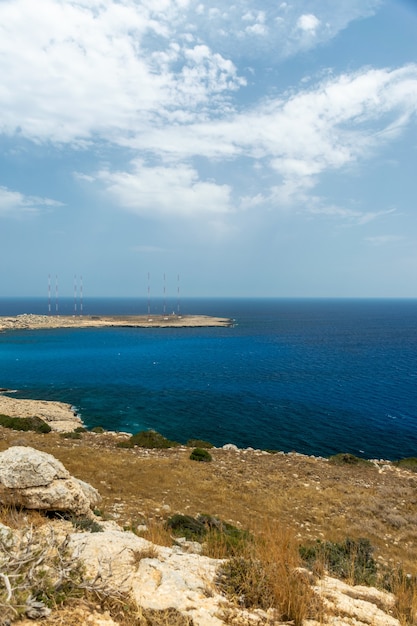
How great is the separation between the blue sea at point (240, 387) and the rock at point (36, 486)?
862 inches

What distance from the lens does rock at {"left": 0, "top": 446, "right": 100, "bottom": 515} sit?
29.9 feet

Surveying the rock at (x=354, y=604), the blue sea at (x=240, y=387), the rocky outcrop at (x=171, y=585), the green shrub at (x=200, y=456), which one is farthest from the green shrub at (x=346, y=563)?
the blue sea at (x=240, y=387)

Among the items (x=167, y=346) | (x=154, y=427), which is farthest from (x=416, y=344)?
(x=154, y=427)

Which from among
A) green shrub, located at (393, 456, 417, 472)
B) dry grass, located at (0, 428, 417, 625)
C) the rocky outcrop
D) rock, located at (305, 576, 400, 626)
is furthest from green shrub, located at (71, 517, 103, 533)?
green shrub, located at (393, 456, 417, 472)

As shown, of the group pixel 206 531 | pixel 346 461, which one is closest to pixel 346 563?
pixel 206 531

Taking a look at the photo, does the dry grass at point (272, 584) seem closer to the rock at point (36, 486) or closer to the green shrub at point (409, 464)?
the rock at point (36, 486)

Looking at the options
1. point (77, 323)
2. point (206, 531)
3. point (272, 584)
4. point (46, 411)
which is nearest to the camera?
point (272, 584)

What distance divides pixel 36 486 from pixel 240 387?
42.6m

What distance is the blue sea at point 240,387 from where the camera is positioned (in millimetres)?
33250

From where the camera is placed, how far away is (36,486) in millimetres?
9234

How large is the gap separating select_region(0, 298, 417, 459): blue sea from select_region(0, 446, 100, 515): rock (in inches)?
862

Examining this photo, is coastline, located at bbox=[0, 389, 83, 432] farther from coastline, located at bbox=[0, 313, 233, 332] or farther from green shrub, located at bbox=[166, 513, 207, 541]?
coastline, located at bbox=[0, 313, 233, 332]

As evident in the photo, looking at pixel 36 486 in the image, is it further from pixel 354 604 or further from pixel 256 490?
pixel 256 490

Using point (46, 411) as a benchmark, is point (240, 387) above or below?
below
